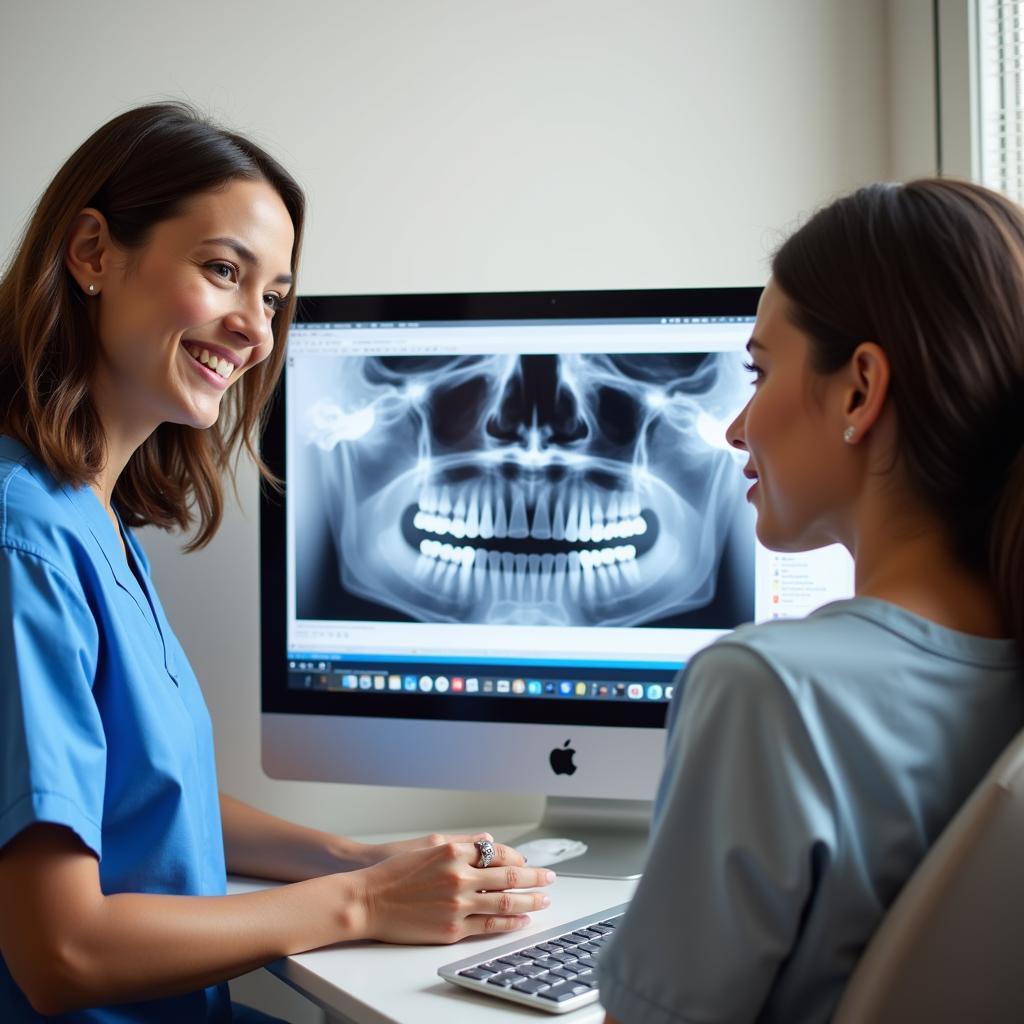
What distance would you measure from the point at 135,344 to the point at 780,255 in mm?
608

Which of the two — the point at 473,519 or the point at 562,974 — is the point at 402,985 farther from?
the point at 473,519

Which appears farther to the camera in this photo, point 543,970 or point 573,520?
point 573,520

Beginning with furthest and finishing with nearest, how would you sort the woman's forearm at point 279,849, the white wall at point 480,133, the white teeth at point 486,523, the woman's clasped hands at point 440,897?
the white wall at point 480,133 < the white teeth at point 486,523 < the woman's forearm at point 279,849 < the woman's clasped hands at point 440,897

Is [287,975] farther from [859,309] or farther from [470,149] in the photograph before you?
[470,149]

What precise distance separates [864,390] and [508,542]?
0.64m

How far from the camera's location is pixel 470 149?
1.58m

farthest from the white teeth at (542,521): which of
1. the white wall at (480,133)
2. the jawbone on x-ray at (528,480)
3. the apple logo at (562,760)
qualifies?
the white wall at (480,133)

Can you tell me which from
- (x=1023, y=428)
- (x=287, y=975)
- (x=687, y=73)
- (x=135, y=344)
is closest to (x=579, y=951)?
(x=287, y=975)

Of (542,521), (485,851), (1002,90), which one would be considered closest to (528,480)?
(542,521)

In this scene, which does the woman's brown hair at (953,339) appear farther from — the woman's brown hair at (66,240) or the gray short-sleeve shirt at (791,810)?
the woman's brown hair at (66,240)


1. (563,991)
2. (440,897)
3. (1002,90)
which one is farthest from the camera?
(1002,90)

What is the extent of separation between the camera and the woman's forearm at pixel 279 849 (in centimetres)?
118

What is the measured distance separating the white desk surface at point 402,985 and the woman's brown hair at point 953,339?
1.51ft

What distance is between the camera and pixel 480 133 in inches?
62.2
